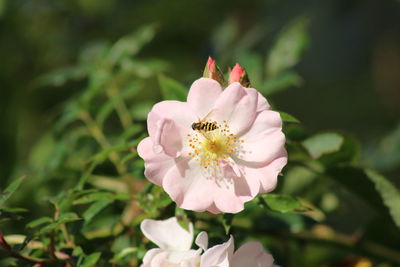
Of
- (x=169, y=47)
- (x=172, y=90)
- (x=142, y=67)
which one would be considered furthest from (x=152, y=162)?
(x=169, y=47)

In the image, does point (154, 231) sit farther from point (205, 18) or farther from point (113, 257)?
point (205, 18)

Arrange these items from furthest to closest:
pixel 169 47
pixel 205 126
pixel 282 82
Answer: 1. pixel 169 47
2. pixel 282 82
3. pixel 205 126

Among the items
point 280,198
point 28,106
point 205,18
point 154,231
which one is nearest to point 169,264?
point 154,231

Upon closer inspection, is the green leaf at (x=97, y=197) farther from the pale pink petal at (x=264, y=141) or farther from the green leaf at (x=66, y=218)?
the pale pink petal at (x=264, y=141)

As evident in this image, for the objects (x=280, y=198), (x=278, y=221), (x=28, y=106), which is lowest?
(x=278, y=221)

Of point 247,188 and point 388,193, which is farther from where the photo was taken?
point 388,193

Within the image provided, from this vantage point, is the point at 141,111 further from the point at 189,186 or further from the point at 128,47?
the point at 189,186

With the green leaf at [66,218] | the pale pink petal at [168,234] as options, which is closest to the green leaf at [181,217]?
the pale pink petal at [168,234]
